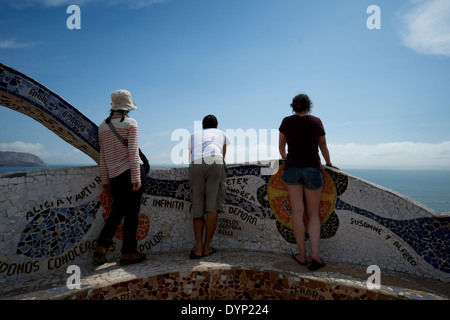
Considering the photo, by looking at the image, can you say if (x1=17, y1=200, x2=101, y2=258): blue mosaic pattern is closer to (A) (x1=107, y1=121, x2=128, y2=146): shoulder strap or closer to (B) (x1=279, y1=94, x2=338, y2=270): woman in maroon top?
(A) (x1=107, y1=121, x2=128, y2=146): shoulder strap

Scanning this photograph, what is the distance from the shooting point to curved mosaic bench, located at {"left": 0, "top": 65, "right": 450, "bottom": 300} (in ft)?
8.97

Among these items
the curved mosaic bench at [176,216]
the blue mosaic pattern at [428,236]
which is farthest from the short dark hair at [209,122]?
the blue mosaic pattern at [428,236]

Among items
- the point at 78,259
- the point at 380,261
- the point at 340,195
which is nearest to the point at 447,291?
the point at 380,261

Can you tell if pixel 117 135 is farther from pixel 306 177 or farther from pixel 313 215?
pixel 313 215

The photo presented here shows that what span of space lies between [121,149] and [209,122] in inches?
48.2

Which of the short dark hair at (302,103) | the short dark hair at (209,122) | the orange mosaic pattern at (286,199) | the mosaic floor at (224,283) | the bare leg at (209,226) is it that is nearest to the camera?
the mosaic floor at (224,283)

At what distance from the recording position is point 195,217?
317 cm

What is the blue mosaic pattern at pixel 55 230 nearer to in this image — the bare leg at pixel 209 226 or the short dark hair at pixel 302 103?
the bare leg at pixel 209 226

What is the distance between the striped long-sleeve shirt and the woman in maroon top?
6.05 ft

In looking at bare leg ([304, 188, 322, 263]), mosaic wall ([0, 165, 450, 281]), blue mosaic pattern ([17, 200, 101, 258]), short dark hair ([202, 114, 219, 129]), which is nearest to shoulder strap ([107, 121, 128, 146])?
mosaic wall ([0, 165, 450, 281])

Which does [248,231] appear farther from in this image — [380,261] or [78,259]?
[78,259]

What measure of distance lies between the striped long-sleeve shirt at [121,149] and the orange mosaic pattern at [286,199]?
1.87 m

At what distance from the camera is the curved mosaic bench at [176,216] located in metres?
2.73

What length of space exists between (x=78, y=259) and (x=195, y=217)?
149 centimetres
